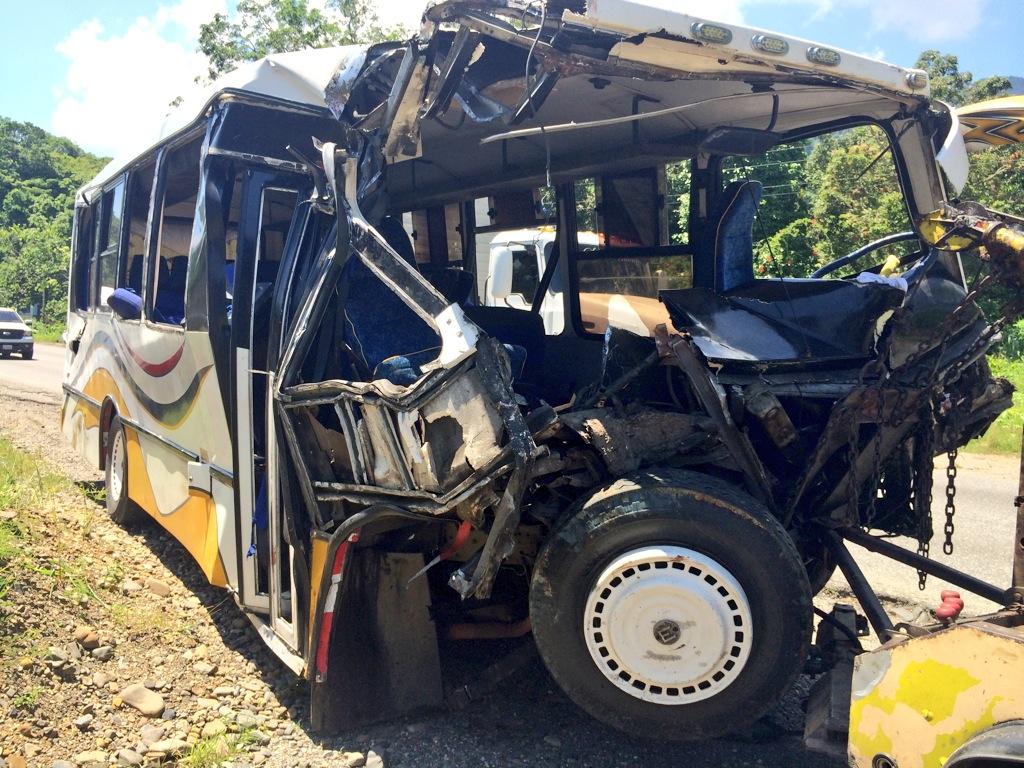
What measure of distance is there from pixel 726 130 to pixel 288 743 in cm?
403

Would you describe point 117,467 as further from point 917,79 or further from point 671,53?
point 917,79

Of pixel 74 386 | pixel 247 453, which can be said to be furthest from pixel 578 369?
pixel 74 386

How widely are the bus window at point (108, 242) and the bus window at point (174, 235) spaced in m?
1.14

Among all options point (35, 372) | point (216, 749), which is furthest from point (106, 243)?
point (35, 372)

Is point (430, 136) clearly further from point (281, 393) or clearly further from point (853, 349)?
point (853, 349)

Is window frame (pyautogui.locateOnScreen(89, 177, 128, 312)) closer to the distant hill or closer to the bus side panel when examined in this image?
the bus side panel

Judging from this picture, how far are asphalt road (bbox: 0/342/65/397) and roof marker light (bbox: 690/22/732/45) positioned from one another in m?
14.1

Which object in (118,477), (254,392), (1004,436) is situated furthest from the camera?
(1004,436)

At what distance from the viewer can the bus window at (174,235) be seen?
5.03 m

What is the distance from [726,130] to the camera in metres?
4.85

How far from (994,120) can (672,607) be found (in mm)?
3297

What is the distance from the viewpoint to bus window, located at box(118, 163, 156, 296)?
19.1 ft

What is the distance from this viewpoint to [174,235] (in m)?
5.30

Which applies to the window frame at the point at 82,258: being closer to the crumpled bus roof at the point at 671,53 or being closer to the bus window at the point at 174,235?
the bus window at the point at 174,235
